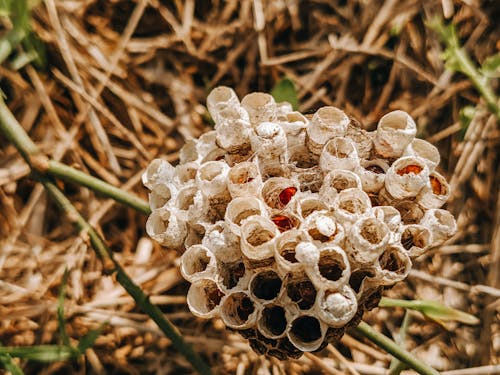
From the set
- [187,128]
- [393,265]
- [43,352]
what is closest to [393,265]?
[393,265]

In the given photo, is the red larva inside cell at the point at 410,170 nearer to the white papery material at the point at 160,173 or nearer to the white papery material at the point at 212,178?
the white papery material at the point at 212,178

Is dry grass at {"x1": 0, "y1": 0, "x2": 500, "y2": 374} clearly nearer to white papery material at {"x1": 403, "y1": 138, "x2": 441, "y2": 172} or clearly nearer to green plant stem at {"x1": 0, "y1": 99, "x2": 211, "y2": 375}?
green plant stem at {"x1": 0, "y1": 99, "x2": 211, "y2": 375}

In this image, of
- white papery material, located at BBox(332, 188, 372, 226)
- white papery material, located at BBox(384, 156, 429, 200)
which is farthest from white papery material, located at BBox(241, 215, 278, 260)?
white papery material, located at BBox(384, 156, 429, 200)

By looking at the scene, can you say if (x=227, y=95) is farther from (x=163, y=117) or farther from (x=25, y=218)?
(x=25, y=218)

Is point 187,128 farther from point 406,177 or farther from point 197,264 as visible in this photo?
point 406,177

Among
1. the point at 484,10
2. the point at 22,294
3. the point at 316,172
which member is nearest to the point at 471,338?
the point at 316,172
